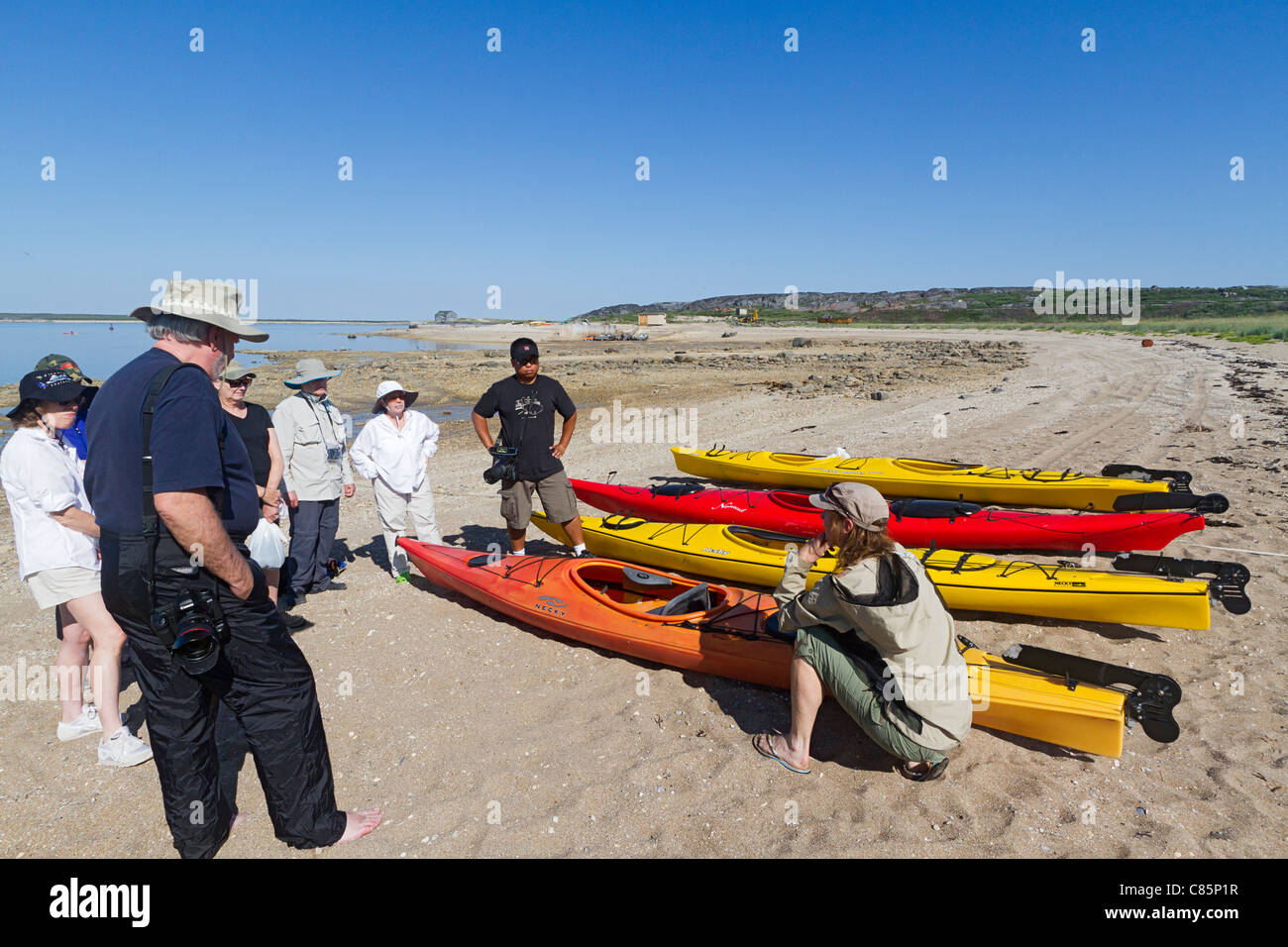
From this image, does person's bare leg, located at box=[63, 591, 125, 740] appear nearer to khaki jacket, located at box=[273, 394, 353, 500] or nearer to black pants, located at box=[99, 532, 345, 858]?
black pants, located at box=[99, 532, 345, 858]

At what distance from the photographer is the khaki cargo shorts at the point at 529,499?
18.6ft

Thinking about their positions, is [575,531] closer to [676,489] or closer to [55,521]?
[676,489]

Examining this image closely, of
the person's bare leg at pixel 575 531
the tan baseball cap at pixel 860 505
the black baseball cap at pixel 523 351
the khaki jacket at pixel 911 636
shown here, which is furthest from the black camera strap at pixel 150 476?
the person's bare leg at pixel 575 531

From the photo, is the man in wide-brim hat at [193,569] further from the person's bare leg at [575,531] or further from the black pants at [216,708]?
the person's bare leg at [575,531]

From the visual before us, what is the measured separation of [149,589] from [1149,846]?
4302mm

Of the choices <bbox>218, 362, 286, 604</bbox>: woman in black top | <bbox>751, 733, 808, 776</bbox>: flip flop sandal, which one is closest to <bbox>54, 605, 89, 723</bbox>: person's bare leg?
<bbox>218, 362, 286, 604</bbox>: woman in black top

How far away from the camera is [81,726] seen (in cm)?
379

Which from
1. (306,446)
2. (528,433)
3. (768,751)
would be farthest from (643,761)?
(306,446)

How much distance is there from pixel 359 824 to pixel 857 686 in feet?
8.27

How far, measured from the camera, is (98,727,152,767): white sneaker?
354 cm

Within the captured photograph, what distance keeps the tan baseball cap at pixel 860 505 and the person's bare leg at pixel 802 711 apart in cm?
84

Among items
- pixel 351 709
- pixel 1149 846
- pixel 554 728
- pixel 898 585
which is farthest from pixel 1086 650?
pixel 351 709

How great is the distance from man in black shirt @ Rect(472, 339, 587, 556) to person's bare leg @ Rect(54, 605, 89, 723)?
2.84 m

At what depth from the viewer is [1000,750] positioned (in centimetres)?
352
